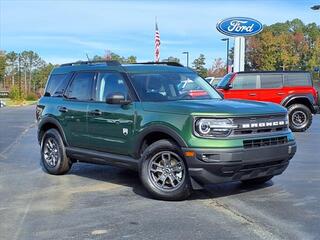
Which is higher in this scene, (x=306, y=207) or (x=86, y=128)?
(x=86, y=128)

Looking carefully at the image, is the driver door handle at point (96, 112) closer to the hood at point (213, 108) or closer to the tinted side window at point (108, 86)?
the tinted side window at point (108, 86)

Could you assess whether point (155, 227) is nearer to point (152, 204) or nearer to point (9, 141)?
point (152, 204)

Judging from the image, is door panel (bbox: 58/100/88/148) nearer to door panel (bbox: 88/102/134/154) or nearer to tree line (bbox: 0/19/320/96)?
door panel (bbox: 88/102/134/154)

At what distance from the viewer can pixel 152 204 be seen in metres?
6.78

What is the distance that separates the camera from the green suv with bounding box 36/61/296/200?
21.6 ft

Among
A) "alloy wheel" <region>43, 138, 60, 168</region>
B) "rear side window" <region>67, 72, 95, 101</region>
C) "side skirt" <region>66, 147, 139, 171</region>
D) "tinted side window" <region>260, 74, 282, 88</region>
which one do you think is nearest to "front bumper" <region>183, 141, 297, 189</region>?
"side skirt" <region>66, 147, 139, 171</region>

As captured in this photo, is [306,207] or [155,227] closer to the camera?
[155,227]

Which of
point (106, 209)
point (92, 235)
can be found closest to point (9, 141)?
point (106, 209)

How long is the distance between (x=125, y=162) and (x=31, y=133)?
9.77 metres

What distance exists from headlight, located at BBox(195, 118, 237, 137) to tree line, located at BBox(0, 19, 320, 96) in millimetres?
57396

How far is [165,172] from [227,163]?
95cm

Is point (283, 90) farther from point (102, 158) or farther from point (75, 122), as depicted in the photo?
point (102, 158)

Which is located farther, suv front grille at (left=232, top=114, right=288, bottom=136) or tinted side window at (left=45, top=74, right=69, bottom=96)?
tinted side window at (left=45, top=74, right=69, bottom=96)

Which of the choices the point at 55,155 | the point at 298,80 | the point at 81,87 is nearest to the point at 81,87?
the point at 81,87
